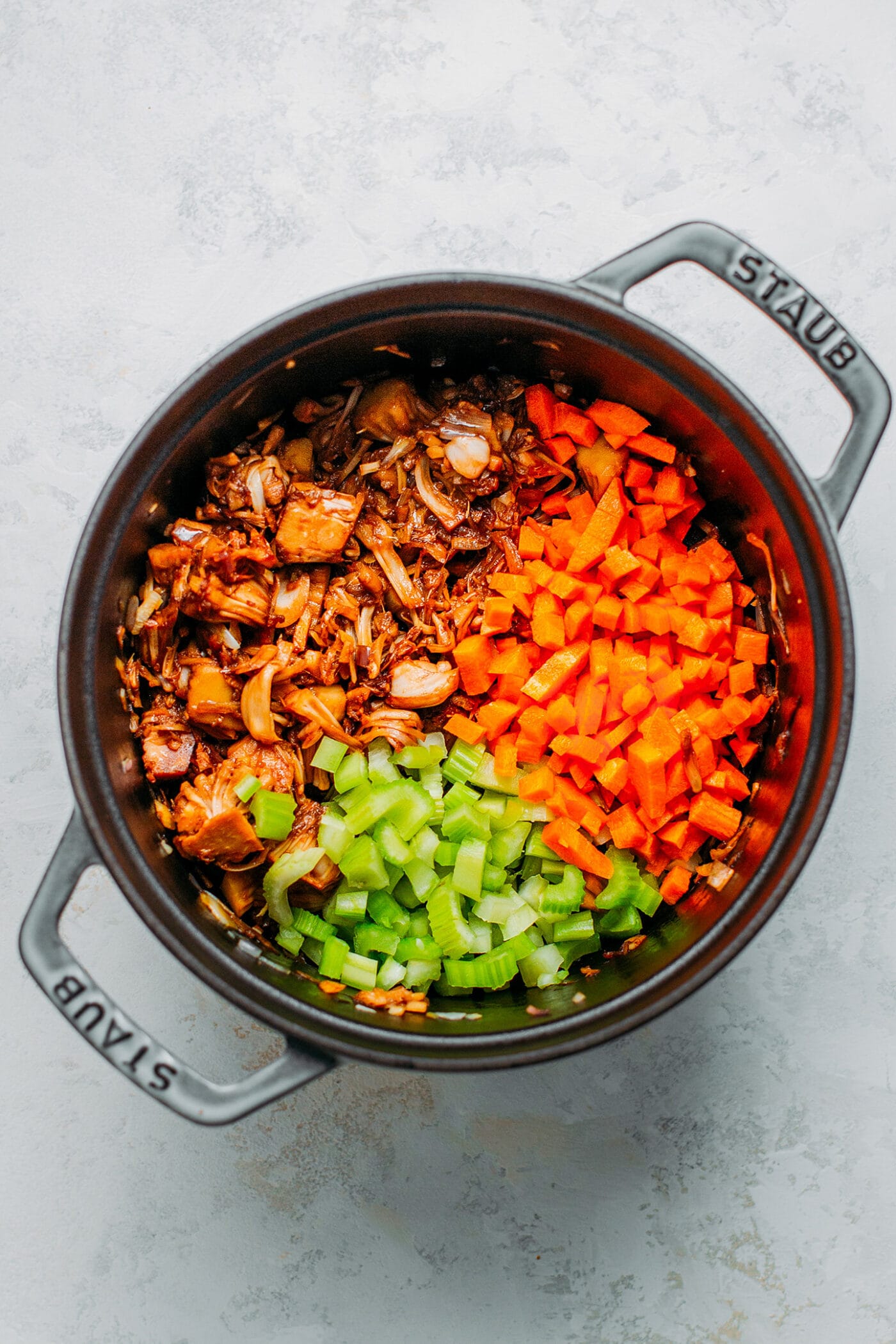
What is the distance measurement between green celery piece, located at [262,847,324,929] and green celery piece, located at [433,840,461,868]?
0.20 metres

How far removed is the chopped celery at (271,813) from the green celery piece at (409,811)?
0.17 metres

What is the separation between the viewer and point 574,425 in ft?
5.65

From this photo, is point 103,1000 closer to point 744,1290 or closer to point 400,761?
point 400,761

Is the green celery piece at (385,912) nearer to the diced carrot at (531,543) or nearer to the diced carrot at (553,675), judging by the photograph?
the diced carrot at (553,675)

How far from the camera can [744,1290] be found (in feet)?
6.08

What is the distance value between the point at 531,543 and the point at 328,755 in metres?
0.52

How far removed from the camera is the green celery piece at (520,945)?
1.65 meters

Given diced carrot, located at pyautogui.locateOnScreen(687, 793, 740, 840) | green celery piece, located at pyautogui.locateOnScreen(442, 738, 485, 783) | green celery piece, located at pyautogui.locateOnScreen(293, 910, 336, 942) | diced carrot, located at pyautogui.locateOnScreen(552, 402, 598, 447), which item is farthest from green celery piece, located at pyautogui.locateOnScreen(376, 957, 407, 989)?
diced carrot, located at pyautogui.locateOnScreen(552, 402, 598, 447)

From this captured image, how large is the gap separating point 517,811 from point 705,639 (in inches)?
17.4

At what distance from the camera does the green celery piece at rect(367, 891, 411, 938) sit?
1667mm

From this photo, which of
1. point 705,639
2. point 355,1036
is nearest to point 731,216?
point 705,639

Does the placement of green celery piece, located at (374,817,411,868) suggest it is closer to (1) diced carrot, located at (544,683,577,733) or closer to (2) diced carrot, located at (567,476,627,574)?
(1) diced carrot, located at (544,683,577,733)

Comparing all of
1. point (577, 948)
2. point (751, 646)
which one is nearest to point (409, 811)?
point (577, 948)

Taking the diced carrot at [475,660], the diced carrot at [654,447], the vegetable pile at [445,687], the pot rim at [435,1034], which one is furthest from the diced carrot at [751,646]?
the diced carrot at [475,660]
